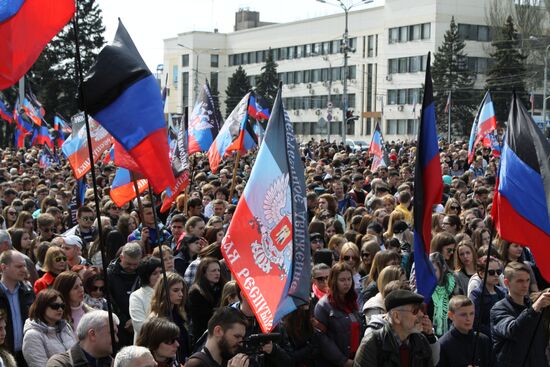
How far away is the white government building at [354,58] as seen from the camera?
250 feet

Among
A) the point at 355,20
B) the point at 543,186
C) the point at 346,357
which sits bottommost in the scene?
the point at 346,357

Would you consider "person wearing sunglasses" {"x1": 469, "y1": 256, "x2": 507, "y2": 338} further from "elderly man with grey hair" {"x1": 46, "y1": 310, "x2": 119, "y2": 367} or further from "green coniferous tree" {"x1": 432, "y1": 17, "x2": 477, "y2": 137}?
"green coniferous tree" {"x1": 432, "y1": 17, "x2": 477, "y2": 137}

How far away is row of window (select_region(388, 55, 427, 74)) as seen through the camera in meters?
76.0

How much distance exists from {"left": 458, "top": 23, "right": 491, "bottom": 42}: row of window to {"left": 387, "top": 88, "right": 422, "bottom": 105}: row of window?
534 centimetres

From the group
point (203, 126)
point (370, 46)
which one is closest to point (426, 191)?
point (203, 126)

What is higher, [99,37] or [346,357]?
[99,37]

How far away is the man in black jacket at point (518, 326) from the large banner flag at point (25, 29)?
147 inches

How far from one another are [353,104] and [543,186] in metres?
77.4

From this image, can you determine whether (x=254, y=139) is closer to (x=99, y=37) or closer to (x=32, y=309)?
(x=32, y=309)

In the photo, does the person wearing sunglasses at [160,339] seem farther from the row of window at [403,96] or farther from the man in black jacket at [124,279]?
the row of window at [403,96]

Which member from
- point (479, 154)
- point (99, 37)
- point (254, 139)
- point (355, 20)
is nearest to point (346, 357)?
point (254, 139)

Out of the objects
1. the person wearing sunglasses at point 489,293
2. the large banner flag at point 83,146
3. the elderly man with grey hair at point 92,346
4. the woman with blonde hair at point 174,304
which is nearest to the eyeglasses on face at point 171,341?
the elderly man with grey hair at point 92,346

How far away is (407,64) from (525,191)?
7114cm

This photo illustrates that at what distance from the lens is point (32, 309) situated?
700 cm
